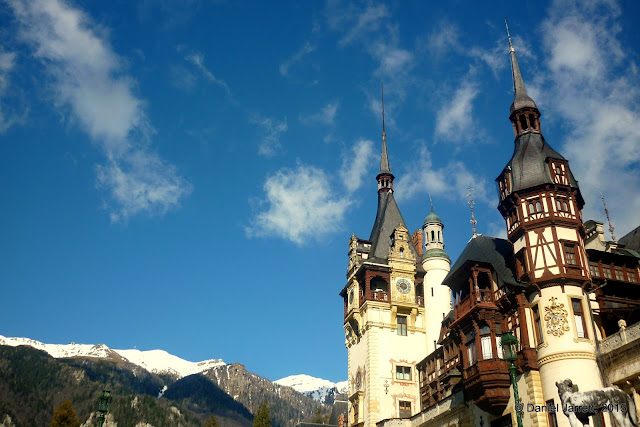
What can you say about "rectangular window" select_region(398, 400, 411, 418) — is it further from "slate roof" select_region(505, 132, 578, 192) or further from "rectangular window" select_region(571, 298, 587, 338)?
"slate roof" select_region(505, 132, 578, 192)

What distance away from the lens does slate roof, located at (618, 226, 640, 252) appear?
5159 cm

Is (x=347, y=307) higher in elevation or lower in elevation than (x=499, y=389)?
higher

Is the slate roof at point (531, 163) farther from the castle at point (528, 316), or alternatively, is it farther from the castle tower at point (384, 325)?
the castle tower at point (384, 325)

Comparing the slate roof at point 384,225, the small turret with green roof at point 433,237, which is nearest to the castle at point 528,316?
the small turret with green roof at point 433,237

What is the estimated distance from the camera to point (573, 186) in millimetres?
46094

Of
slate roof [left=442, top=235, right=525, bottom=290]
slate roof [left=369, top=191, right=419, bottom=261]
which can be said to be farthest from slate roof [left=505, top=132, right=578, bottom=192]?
slate roof [left=369, top=191, right=419, bottom=261]

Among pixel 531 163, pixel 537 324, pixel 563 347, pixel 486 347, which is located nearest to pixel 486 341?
pixel 486 347

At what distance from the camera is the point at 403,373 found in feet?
210

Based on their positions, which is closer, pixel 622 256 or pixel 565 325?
pixel 565 325

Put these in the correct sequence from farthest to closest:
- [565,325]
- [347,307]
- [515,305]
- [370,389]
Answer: [347,307] < [370,389] < [515,305] < [565,325]

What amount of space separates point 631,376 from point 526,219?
1302cm

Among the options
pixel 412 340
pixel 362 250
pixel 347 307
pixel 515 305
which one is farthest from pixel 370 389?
pixel 515 305

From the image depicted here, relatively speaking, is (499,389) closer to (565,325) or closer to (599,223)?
(565,325)

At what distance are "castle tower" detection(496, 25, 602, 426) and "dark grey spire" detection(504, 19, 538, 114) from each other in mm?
3193
